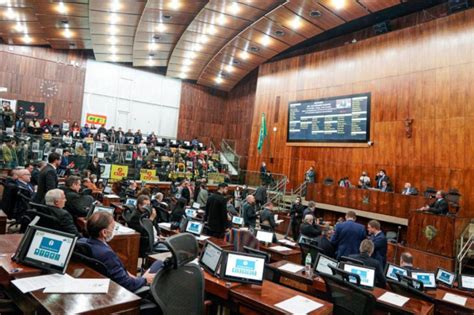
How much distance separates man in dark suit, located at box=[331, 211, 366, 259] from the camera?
538cm

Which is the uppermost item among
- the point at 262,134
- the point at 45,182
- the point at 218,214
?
the point at 262,134

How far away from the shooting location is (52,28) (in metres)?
13.3

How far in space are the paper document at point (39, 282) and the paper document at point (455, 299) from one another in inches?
158

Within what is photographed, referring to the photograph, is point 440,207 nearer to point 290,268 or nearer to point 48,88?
point 290,268

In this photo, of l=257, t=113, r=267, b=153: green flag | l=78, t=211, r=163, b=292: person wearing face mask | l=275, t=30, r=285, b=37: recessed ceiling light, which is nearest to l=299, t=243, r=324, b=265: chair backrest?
l=78, t=211, r=163, b=292: person wearing face mask

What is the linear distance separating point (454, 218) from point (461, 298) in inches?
169

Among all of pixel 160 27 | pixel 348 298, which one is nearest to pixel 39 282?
pixel 348 298

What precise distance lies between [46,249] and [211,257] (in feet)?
4.56

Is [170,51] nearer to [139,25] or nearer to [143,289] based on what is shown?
[139,25]

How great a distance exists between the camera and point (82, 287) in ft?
7.45

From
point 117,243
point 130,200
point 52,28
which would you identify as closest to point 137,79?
point 52,28

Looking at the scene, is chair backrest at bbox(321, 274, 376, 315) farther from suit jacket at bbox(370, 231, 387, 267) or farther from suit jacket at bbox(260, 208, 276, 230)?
suit jacket at bbox(260, 208, 276, 230)

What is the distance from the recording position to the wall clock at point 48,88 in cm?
1605

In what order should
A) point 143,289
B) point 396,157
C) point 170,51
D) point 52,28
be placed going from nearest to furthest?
point 143,289, point 396,157, point 52,28, point 170,51
